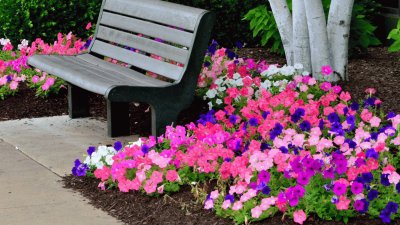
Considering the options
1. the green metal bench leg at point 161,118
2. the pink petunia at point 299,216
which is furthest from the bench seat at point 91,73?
the pink petunia at point 299,216

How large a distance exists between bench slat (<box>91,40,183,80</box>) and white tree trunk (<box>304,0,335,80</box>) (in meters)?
1.25

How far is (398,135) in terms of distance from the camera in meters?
5.27

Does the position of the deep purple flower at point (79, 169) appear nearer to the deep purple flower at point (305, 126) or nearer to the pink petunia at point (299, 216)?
the deep purple flower at point (305, 126)

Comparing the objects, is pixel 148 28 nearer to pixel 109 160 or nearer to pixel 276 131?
pixel 109 160

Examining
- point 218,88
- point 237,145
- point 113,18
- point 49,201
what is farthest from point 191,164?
point 113,18

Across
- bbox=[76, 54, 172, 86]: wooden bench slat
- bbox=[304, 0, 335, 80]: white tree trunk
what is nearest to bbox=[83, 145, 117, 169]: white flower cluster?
bbox=[76, 54, 172, 86]: wooden bench slat

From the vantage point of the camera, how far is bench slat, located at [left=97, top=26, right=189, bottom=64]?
6031 millimetres

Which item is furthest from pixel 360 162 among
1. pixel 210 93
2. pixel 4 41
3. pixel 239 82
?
pixel 4 41

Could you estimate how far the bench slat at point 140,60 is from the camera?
605cm

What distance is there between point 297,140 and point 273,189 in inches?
16.4

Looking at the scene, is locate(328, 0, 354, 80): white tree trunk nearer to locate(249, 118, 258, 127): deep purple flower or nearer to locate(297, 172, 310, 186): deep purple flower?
locate(249, 118, 258, 127): deep purple flower

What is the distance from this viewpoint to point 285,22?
729 cm

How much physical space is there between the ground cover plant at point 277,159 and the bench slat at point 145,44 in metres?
0.50

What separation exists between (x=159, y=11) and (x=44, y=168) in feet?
4.59
